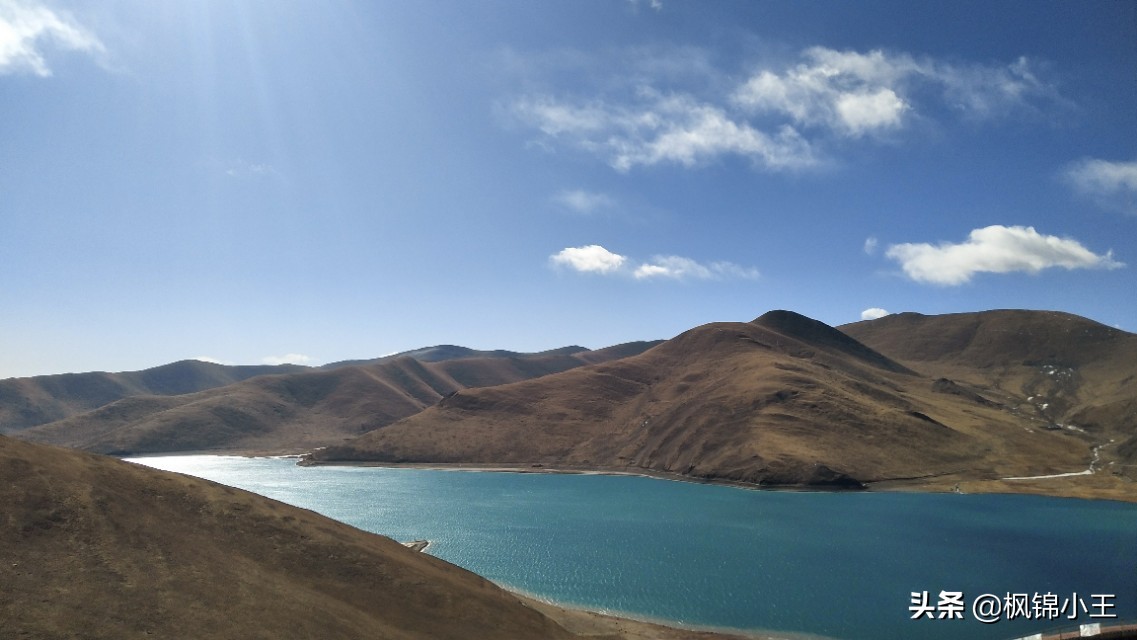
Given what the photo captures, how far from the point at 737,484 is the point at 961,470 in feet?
169

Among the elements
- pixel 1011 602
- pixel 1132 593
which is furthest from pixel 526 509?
pixel 1132 593

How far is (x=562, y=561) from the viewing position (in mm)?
76750

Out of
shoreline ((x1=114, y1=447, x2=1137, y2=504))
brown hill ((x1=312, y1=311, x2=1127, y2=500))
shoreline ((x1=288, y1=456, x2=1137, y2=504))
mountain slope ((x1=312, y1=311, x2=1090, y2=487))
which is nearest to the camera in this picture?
shoreline ((x1=288, y1=456, x2=1137, y2=504))

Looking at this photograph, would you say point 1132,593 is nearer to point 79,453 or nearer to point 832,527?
point 832,527

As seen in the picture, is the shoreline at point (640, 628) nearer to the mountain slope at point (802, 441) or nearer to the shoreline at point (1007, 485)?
the shoreline at point (1007, 485)

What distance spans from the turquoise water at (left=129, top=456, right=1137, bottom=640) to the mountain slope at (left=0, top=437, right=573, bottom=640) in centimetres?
2207

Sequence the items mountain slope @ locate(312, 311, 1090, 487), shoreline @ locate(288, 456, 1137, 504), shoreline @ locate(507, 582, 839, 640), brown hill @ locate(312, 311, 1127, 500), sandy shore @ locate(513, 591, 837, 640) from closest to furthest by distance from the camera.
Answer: sandy shore @ locate(513, 591, 837, 640) < shoreline @ locate(507, 582, 839, 640) < shoreline @ locate(288, 456, 1137, 504) < brown hill @ locate(312, 311, 1127, 500) < mountain slope @ locate(312, 311, 1090, 487)

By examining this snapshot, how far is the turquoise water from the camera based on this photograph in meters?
58.5

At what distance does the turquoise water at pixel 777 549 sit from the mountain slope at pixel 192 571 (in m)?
22.1

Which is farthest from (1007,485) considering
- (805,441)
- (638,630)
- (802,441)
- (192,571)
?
(192,571)

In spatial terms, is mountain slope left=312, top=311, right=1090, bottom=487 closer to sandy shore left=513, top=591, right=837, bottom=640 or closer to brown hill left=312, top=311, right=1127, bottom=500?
brown hill left=312, top=311, right=1127, bottom=500

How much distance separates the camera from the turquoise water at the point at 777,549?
58.5 metres

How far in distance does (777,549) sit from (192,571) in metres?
68.6

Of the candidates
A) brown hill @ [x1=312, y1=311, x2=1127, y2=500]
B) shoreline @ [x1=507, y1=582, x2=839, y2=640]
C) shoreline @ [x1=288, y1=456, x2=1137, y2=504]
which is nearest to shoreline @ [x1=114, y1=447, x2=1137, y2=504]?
shoreline @ [x1=288, y1=456, x2=1137, y2=504]
